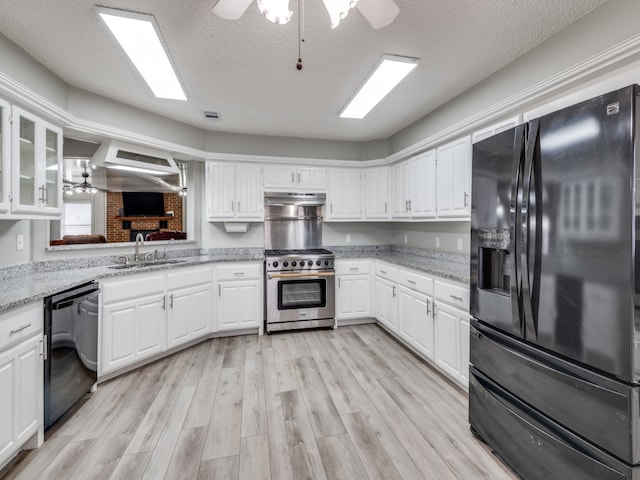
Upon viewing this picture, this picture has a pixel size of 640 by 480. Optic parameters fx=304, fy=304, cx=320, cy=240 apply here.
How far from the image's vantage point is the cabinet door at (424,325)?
2836 millimetres

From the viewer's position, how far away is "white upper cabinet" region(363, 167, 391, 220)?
4.32 metres

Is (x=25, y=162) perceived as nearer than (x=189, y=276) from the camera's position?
Yes

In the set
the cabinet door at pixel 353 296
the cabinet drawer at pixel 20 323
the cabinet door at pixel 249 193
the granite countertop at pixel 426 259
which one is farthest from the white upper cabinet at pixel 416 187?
the cabinet drawer at pixel 20 323

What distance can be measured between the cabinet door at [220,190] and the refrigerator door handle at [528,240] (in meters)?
3.34

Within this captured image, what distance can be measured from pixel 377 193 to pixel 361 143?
2.87ft

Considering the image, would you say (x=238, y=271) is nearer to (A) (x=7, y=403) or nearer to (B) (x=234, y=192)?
(B) (x=234, y=192)

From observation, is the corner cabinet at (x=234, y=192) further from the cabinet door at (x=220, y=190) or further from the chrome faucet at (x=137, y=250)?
the chrome faucet at (x=137, y=250)

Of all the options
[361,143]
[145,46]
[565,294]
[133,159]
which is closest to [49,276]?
[133,159]

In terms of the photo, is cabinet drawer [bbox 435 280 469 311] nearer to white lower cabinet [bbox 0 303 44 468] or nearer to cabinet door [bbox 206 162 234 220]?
cabinet door [bbox 206 162 234 220]

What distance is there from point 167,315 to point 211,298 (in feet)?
2.00

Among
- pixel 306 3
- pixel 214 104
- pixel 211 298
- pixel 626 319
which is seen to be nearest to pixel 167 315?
pixel 211 298

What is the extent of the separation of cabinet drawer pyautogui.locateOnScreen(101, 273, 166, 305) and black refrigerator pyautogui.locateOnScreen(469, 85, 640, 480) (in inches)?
112

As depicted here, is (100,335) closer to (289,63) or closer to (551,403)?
(289,63)

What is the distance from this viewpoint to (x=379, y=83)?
2.71 metres
